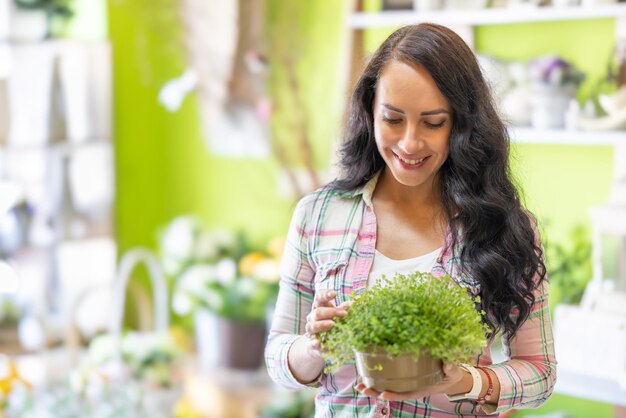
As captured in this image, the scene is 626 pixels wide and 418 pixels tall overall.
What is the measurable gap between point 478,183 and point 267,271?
2.64m

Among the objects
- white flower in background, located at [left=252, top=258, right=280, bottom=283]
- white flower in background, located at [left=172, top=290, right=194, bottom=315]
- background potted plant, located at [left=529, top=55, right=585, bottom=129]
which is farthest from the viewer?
white flower in background, located at [left=172, top=290, right=194, bottom=315]

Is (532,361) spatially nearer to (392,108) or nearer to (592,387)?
(392,108)

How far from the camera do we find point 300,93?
4.17 metres

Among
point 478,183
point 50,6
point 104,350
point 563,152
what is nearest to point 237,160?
point 50,6

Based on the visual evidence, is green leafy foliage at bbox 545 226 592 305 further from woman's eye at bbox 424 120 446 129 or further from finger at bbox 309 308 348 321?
finger at bbox 309 308 348 321

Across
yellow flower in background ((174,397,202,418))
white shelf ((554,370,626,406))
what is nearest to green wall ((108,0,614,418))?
white shelf ((554,370,626,406))

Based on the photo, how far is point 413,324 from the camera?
1.25 metres

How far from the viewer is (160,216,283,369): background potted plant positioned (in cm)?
413

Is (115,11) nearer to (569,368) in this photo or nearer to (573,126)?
(573,126)

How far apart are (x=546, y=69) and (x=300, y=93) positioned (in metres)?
1.42

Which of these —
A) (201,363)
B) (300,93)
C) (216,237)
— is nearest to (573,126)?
(300,93)

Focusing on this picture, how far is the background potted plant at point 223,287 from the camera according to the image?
13.6ft

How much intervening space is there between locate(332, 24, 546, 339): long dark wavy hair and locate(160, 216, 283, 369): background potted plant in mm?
2628

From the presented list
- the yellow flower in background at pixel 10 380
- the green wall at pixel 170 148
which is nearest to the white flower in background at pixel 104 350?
the yellow flower in background at pixel 10 380
